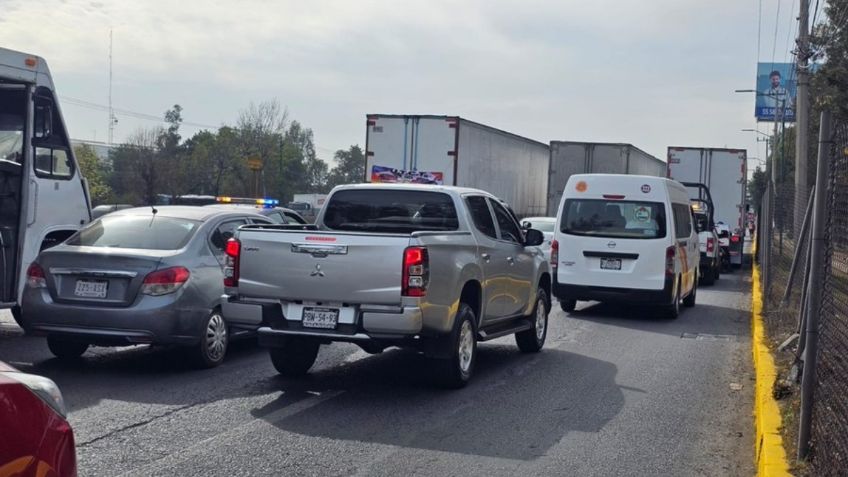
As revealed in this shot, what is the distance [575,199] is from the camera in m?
16.6

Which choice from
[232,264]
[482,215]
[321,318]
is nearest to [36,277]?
[232,264]

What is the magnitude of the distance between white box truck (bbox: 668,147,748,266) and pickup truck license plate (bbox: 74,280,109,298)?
22.8 m

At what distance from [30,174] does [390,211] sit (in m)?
4.70

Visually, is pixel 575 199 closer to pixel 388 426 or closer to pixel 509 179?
pixel 388 426

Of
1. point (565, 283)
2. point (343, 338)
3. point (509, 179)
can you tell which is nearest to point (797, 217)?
point (565, 283)

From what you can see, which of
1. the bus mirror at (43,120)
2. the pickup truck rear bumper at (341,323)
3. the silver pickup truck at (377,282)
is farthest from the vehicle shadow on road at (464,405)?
the bus mirror at (43,120)

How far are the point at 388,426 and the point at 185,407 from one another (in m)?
1.73

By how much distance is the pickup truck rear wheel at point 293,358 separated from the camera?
957 centimetres

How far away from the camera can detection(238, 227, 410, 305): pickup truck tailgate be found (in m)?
8.32

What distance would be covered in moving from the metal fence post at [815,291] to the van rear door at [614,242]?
30.7 ft

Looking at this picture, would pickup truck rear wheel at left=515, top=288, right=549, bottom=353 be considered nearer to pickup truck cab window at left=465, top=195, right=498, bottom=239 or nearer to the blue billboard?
pickup truck cab window at left=465, top=195, right=498, bottom=239

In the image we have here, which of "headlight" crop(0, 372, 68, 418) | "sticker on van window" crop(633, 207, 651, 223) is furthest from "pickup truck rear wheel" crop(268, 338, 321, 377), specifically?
"sticker on van window" crop(633, 207, 651, 223)

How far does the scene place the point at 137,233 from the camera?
33.3 ft

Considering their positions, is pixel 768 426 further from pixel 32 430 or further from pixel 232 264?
pixel 32 430
